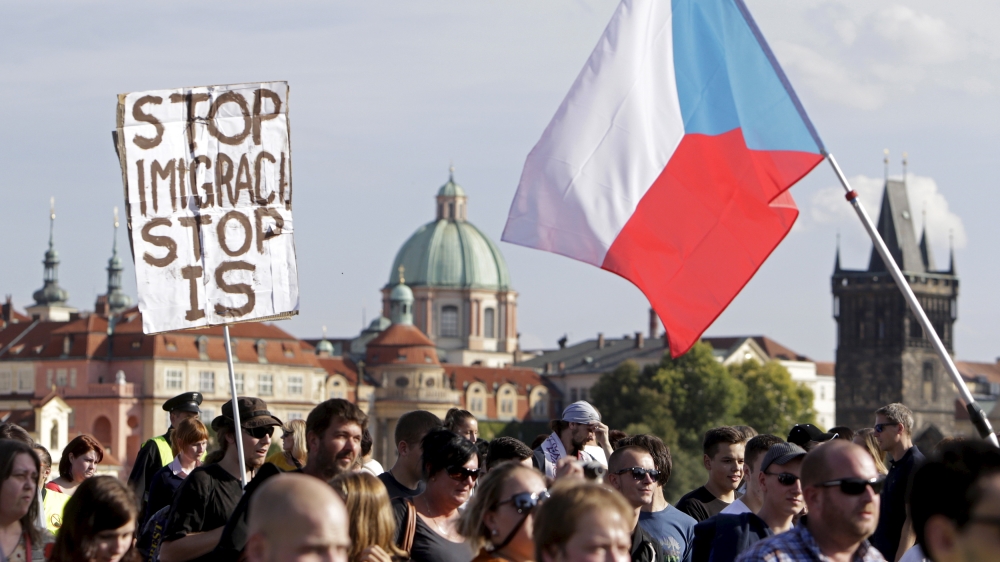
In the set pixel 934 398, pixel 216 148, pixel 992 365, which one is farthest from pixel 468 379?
pixel 216 148

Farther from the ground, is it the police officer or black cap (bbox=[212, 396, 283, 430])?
black cap (bbox=[212, 396, 283, 430])

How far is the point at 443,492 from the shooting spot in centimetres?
748

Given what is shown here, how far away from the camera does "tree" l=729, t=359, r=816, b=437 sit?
356ft

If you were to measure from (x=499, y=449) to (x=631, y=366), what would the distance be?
99.4m

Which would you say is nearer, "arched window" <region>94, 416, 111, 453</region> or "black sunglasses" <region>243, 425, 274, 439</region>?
"black sunglasses" <region>243, 425, 274, 439</region>

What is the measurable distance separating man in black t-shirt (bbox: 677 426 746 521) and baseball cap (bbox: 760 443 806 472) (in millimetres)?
2050

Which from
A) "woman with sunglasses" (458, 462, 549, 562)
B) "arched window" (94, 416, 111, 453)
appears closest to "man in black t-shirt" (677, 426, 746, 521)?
"woman with sunglasses" (458, 462, 549, 562)

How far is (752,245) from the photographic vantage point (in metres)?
8.54

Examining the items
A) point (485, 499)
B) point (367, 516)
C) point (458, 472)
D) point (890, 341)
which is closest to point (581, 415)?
point (458, 472)

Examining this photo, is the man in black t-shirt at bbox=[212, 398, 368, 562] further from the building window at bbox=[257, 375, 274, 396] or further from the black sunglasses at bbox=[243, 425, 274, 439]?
the building window at bbox=[257, 375, 274, 396]

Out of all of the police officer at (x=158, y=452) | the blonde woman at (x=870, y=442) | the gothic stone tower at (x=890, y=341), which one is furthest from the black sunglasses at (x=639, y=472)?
the gothic stone tower at (x=890, y=341)

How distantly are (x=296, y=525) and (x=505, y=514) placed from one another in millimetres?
1214

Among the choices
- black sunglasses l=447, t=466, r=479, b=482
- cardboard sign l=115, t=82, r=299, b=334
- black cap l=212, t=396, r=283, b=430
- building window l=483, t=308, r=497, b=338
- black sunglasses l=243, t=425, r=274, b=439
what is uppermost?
cardboard sign l=115, t=82, r=299, b=334

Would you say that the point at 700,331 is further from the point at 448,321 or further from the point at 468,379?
the point at 448,321
